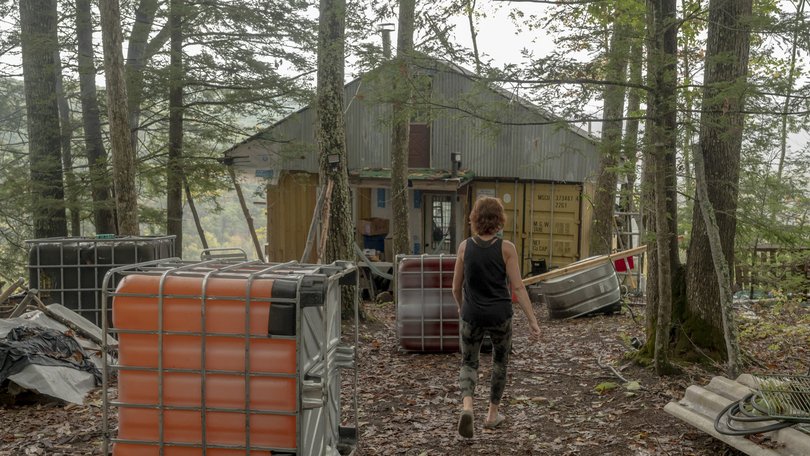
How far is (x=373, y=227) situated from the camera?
20.5 metres

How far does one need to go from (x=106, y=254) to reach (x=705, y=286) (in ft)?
23.8

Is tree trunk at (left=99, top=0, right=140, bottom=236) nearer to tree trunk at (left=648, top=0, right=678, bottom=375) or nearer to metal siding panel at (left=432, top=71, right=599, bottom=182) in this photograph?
tree trunk at (left=648, top=0, right=678, bottom=375)

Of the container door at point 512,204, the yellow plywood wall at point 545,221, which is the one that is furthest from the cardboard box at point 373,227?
the yellow plywood wall at point 545,221

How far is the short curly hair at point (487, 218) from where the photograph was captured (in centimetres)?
603

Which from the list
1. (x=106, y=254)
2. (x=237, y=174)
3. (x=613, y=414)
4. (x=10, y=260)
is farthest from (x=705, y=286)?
(x=10, y=260)

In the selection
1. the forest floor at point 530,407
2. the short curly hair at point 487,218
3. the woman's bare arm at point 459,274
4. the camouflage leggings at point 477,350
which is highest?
the short curly hair at point 487,218

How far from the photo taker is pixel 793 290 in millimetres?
11852

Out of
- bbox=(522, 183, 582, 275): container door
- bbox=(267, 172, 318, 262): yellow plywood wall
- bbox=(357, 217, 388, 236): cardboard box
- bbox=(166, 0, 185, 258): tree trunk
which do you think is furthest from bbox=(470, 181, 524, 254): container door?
bbox=(166, 0, 185, 258): tree trunk

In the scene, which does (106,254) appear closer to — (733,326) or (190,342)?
(190,342)

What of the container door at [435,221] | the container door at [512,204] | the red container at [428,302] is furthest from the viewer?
the container door at [435,221]

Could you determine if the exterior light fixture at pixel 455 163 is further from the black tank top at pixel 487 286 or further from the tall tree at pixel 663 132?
the black tank top at pixel 487 286

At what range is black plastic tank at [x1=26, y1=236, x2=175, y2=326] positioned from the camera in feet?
31.6

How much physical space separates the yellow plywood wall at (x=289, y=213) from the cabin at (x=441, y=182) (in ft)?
0.10

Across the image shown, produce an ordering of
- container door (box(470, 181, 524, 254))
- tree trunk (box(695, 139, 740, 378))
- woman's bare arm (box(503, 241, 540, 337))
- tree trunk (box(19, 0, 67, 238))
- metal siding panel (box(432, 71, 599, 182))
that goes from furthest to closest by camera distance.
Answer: container door (box(470, 181, 524, 254)), metal siding panel (box(432, 71, 599, 182)), tree trunk (box(19, 0, 67, 238)), tree trunk (box(695, 139, 740, 378)), woman's bare arm (box(503, 241, 540, 337))
